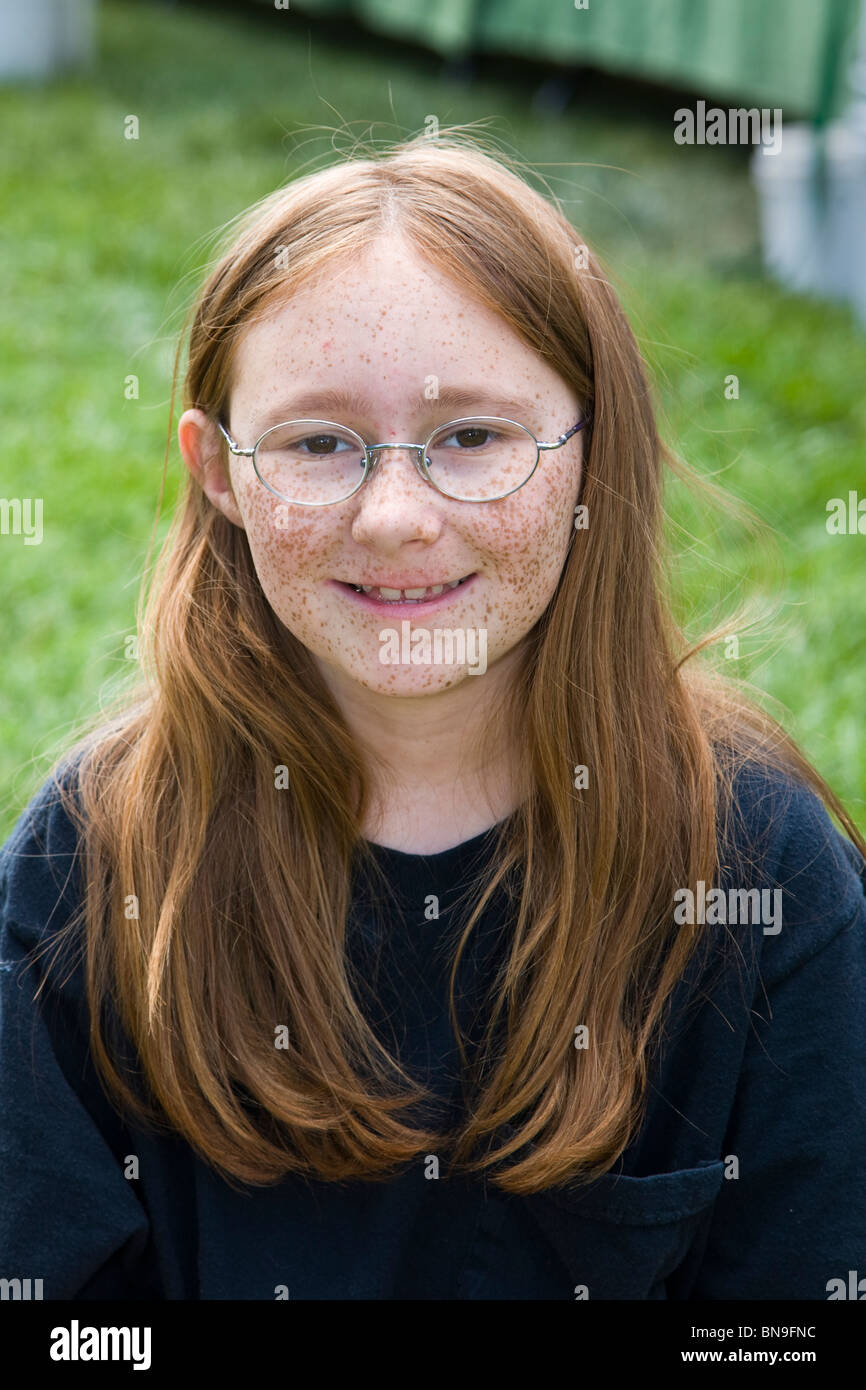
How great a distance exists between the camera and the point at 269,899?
181 centimetres

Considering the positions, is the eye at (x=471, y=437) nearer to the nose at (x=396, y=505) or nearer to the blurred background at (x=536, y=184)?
the nose at (x=396, y=505)

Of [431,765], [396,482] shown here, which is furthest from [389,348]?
[431,765]

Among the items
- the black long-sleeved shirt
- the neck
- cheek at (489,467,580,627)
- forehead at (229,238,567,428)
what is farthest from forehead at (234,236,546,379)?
the black long-sleeved shirt

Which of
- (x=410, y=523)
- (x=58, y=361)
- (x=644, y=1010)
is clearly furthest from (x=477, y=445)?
(x=58, y=361)

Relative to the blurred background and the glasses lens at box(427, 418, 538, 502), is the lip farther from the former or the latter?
the blurred background

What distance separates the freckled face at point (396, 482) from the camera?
1.58m

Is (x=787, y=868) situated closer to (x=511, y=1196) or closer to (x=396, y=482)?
(x=511, y=1196)

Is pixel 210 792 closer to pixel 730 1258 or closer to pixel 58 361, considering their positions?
pixel 730 1258

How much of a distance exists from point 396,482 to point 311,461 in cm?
10

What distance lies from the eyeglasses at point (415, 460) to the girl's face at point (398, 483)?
10 millimetres

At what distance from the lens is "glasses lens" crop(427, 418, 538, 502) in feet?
5.26

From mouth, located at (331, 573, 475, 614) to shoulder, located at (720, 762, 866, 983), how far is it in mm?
439

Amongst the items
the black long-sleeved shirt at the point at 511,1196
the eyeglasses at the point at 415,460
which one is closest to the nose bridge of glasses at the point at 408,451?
the eyeglasses at the point at 415,460
